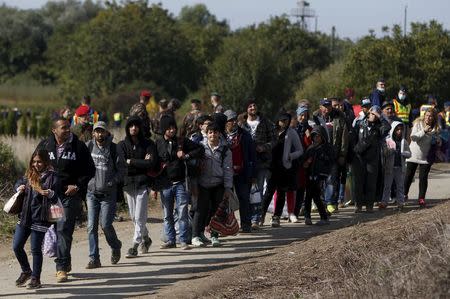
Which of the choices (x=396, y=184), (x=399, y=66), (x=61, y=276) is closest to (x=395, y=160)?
(x=396, y=184)

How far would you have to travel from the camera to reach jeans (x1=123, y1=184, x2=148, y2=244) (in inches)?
520

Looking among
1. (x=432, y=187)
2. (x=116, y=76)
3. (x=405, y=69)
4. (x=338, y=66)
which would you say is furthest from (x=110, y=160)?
(x=116, y=76)

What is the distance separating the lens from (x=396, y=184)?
18219 millimetres

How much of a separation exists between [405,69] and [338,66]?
8.46 metres

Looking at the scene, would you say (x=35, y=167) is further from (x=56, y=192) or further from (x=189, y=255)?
(x=189, y=255)

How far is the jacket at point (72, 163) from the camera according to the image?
11.9m

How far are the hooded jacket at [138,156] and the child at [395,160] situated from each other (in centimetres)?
574

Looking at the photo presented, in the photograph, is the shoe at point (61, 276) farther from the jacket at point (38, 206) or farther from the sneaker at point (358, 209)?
the sneaker at point (358, 209)

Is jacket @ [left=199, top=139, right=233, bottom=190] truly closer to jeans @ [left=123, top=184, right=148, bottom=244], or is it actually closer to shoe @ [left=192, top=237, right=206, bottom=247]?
shoe @ [left=192, top=237, right=206, bottom=247]

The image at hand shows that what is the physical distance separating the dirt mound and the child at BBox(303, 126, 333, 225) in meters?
1.76

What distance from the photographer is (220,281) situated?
37.5 feet

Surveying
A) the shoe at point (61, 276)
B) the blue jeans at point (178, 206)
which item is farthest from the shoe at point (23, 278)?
the blue jeans at point (178, 206)

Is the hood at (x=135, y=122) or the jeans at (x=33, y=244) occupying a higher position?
the hood at (x=135, y=122)


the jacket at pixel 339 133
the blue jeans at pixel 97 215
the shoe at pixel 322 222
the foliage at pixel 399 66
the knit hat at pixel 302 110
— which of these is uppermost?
the foliage at pixel 399 66
